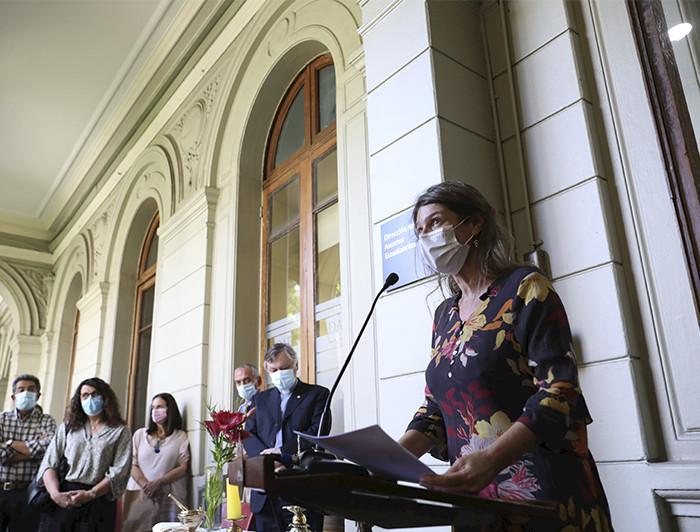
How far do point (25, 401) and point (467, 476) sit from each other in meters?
4.47

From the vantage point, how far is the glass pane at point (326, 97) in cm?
466

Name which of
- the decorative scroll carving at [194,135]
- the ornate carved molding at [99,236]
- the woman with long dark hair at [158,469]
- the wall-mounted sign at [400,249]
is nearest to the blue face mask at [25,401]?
the woman with long dark hair at [158,469]

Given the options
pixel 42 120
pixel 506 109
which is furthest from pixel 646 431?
pixel 42 120

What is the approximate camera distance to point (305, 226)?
462 cm

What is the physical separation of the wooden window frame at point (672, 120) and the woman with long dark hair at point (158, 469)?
419 cm

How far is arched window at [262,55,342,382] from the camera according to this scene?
4238 mm

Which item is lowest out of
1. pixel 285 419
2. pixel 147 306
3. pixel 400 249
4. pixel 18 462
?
pixel 18 462

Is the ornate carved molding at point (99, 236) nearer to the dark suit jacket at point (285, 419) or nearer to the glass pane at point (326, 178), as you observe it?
the glass pane at point (326, 178)

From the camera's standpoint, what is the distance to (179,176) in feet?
20.5

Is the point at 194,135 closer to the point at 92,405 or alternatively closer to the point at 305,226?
the point at 305,226

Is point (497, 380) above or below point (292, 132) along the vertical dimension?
below

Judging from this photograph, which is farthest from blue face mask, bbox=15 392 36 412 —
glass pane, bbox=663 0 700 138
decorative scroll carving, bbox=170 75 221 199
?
glass pane, bbox=663 0 700 138

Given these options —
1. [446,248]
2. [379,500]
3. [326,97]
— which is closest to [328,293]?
[326,97]

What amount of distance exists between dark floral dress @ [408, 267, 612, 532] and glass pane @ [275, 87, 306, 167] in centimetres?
381
